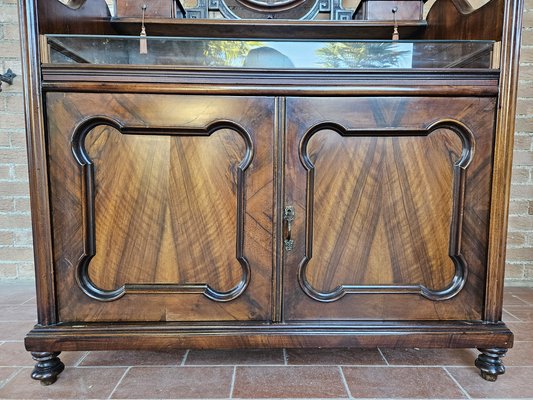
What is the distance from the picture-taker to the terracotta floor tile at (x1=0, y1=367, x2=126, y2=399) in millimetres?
934

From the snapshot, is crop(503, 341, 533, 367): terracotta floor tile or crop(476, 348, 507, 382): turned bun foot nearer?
crop(476, 348, 507, 382): turned bun foot

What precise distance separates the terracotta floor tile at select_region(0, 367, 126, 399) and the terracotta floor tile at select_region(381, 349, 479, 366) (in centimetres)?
86

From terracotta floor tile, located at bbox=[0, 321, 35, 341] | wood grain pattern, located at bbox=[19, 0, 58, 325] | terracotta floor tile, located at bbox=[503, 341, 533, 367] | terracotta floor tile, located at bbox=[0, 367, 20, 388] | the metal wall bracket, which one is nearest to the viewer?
wood grain pattern, located at bbox=[19, 0, 58, 325]

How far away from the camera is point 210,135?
0.95m

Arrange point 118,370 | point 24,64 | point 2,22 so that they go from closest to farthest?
point 24,64
point 118,370
point 2,22

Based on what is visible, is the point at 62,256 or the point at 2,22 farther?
the point at 2,22

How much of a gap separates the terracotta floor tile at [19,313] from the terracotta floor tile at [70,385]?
422mm

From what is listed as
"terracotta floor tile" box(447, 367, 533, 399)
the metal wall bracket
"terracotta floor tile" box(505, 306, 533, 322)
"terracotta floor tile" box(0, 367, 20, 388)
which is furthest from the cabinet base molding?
the metal wall bracket

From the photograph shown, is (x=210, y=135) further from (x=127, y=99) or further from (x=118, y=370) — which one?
(x=118, y=370)

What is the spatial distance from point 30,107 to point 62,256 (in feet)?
1.33

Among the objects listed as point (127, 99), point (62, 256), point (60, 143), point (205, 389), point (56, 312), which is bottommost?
point (205, 389)

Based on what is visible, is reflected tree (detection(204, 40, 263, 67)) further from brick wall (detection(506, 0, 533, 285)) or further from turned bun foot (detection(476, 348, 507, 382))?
brick wall (detection(506, 0, 533, 285))

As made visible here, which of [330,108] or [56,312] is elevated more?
[330,108]

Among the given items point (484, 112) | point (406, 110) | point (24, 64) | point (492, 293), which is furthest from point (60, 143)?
point (492, 293)
